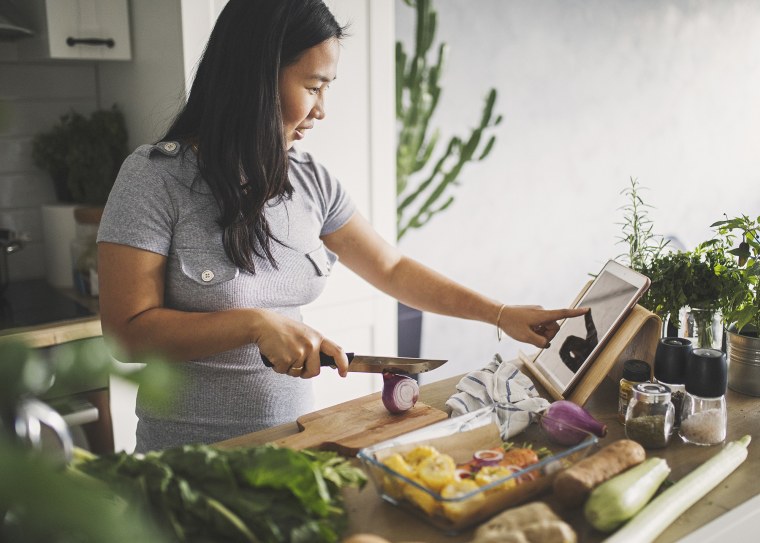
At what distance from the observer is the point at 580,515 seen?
39.0 inches

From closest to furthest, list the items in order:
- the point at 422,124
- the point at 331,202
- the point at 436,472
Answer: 1. the point at 436,472
2. the point at 331,202
3. the point at 422,124

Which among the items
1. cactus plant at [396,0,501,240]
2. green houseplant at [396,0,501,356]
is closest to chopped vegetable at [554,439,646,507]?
green houseplant at [396,0,501,356]

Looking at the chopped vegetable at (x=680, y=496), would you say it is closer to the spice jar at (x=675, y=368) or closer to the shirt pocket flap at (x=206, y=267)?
the spice jar at (x=675, y=368)

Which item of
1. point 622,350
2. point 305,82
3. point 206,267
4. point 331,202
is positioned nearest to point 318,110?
point 305,82

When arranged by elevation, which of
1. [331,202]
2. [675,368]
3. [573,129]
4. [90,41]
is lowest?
[675,368]

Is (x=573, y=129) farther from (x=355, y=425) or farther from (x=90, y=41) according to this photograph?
(x=355, y=425)

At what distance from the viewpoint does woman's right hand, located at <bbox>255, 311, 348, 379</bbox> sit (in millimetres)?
1204

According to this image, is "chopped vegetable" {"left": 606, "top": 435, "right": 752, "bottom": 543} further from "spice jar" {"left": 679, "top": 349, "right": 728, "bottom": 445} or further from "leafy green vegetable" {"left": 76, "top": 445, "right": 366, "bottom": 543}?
"leafy green vegetable" {"left": 76, "top": 445, "right": 366, "bottom": 543}

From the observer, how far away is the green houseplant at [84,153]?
8.04 ft

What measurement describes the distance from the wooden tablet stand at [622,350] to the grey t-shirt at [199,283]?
54 centimetres

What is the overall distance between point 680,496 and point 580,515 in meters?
0.14

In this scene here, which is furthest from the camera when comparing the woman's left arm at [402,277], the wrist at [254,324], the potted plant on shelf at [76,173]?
the potted plant on shelf at [76,173]

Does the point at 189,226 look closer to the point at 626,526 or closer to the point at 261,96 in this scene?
the point at 261,96

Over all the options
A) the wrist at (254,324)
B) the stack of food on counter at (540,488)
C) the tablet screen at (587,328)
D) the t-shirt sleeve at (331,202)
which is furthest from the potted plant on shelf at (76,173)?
the stack of food on counter at (540,488)
